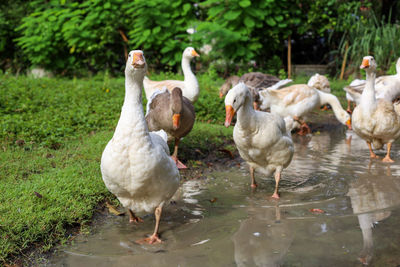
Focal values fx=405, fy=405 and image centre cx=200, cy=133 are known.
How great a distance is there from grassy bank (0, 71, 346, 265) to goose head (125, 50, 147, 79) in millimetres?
1438

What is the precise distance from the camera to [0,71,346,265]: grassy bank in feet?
11.6

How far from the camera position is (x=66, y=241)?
11.4 feet

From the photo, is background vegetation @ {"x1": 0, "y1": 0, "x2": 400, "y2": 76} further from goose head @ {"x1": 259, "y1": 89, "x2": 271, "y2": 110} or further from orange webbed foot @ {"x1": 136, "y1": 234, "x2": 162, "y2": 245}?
orange webbed foot @ {"x1": 136, "y1": 234, "x2": 162, "y2": 245}

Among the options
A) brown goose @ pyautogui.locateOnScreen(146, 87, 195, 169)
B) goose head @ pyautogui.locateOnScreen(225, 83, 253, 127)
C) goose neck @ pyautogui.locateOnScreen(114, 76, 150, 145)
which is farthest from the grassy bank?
goose head @ pyautogui.locateOnScreen(225, 83, 253, 127)

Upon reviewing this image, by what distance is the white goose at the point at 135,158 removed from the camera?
327cm

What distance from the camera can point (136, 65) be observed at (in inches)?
130

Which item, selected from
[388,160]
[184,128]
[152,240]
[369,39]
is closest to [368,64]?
[388,160]

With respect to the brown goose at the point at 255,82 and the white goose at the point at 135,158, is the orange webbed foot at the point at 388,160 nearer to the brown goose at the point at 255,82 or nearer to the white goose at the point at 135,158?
the brown goose at the point at 255,82

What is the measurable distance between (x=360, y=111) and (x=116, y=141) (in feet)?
13.8

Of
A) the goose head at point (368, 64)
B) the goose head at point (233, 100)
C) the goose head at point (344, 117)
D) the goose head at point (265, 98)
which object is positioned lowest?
the goose head at point (344, 117)

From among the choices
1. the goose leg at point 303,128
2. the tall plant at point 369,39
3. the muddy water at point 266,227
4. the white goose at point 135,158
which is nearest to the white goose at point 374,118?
the muddy water at point 266,227

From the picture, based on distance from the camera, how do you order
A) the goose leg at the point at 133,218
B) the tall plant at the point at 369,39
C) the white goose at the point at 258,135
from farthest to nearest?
the tall plant at the point at 369,39
the white goose at the point at 258,135
the goose leg at the point at 133,218

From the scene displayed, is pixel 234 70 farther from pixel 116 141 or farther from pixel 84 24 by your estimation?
pixel 116 141

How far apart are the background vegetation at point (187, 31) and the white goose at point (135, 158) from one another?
27.5ft
